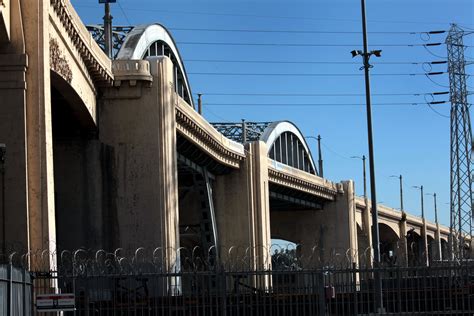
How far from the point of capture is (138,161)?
37.4 metres

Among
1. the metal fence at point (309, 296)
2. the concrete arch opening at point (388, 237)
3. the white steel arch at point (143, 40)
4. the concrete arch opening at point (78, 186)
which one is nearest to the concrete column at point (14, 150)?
the metal fence at point (309, 296)

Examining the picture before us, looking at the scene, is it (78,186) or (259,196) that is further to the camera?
(259,196)

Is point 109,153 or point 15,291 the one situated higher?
point 109,153

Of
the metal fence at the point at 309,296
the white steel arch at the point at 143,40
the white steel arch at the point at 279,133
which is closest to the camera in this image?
the metal fence at the point at 309,296

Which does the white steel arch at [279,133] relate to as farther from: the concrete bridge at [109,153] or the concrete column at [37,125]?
the concrete column at [37,125]

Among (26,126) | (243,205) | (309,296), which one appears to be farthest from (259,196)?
(309,296)

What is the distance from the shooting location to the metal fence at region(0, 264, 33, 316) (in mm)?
17609

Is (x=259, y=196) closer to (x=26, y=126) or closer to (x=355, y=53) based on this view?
(x=355, y=53)

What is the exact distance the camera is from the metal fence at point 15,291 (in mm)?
17609

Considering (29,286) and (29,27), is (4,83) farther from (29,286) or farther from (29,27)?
(29,286)

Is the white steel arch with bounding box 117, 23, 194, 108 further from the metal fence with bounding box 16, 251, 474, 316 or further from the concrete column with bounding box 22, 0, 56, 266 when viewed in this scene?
the metal fence with bounding box 16, 251, 474, 316

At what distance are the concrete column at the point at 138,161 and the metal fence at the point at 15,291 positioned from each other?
16.1m

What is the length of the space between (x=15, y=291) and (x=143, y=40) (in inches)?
1233

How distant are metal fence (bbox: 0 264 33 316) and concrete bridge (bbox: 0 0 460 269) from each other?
13.8 feet
